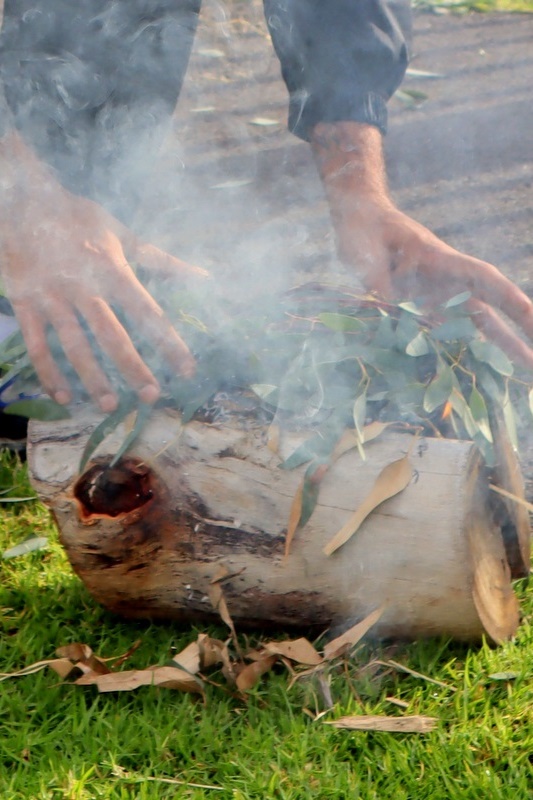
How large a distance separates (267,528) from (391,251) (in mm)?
687

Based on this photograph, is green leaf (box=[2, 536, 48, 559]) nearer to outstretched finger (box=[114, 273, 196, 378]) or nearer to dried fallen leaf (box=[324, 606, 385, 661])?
outstretched finger (box=[114, 273, 196, 378])

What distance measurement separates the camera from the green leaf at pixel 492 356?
1.83 m

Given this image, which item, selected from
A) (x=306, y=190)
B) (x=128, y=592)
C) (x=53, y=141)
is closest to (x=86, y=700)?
(x=128, y=592)

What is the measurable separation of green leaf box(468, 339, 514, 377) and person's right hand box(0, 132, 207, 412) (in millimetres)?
525

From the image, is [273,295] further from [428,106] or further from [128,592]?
[428,106]

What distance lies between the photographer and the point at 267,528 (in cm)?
175

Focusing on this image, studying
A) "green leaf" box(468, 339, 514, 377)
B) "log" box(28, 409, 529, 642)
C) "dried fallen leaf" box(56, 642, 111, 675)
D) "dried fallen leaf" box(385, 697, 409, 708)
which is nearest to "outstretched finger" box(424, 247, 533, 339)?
"green leaf" box(468, 339, 514, 377)

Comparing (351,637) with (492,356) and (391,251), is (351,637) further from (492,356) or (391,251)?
(391,251)

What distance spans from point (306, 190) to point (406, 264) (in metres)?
2.23

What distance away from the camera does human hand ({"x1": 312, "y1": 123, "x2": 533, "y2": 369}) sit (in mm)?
1908

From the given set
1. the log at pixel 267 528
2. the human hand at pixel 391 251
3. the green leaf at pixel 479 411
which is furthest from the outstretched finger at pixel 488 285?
the log at pixel 267 528

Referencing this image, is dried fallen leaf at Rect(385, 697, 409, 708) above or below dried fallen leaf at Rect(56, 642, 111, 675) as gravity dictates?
below

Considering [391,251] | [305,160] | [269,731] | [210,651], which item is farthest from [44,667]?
[305,160]

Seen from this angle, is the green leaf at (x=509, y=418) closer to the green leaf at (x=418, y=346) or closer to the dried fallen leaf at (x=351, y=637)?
the green leaf at (x=418, y=346)
